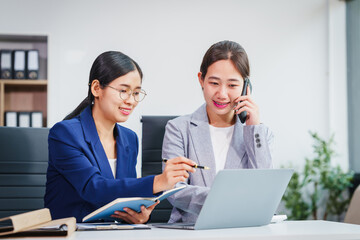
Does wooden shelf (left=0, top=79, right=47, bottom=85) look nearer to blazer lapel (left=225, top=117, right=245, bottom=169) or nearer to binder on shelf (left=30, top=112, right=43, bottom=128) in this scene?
binder on shelf (left=30, top=112, right=43, bottom=128)

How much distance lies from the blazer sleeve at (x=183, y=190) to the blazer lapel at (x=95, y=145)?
25 cm

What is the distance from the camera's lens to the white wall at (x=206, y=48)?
468 centimetres

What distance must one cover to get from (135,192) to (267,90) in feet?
11.8

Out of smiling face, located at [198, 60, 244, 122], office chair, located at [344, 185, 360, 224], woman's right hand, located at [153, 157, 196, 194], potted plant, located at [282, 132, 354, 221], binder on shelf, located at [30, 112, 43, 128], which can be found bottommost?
potted plant, located at [282, 132, 354, 221]

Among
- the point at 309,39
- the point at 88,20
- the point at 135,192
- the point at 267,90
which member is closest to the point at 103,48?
the point at 88,20

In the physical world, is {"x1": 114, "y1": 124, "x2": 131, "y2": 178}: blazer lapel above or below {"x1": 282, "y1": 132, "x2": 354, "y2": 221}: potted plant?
above

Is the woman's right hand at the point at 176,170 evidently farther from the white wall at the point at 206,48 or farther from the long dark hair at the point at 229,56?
the white wall at the point at 206,48

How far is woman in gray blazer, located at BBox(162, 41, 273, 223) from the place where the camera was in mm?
1942

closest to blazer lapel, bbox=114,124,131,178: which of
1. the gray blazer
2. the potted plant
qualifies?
the gray blazer

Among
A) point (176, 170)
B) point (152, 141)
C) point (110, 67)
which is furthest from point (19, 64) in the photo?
point (176, 170)

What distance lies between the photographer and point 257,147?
190 centimetres

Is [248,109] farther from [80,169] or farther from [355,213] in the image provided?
[355,213]

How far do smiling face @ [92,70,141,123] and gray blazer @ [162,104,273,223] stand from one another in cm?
22

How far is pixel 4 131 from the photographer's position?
86.1 inches
